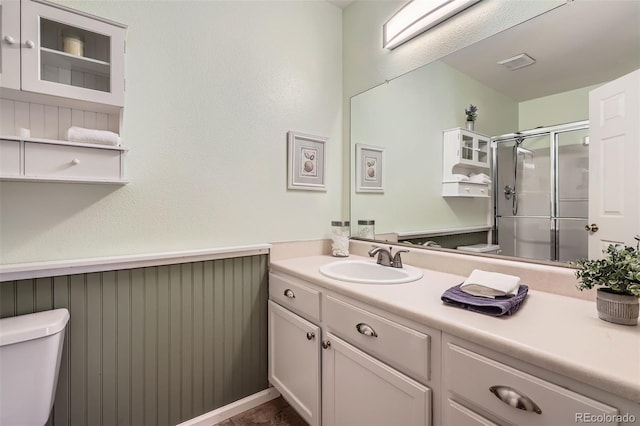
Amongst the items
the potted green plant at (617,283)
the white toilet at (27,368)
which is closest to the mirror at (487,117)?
the potted green plant at (617,283)

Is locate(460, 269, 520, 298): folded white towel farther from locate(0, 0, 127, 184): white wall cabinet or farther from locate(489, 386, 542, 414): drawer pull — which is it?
locate(0, 0, 127, 184): white wall cabinet

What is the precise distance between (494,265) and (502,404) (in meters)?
0.65

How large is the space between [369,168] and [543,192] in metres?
0.99

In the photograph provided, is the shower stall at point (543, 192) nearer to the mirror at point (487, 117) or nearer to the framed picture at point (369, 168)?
the mirror at point (487, 117)

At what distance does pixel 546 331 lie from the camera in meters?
0.76

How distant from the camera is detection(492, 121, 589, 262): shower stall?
106cm

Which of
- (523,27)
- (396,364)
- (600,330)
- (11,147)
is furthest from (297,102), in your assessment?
(600,330)

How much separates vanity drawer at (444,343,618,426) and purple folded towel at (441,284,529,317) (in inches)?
6.0

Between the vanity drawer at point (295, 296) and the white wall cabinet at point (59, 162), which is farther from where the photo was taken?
the vanity drawer at point (295, 296)

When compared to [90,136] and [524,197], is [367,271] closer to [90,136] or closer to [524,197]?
[524,197]

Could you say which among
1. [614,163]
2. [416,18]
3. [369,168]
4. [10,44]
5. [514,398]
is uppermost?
[416,18]

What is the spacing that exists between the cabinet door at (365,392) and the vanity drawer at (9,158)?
1.31 metres

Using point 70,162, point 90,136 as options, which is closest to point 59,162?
point 70,162

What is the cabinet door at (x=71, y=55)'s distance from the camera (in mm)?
1012
